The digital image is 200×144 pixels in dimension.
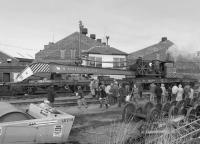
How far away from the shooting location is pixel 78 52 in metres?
37.4

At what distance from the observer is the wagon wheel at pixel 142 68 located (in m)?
23.5

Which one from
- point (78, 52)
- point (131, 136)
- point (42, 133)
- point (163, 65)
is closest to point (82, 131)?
point (42, 133)

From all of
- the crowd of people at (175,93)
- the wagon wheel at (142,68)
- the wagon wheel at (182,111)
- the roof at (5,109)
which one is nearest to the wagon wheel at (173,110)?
the wagon wheel at (182,111)

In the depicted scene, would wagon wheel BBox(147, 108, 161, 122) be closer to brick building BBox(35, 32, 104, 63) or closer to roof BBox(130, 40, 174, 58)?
brick building BBox(35, 32, 104, 63)

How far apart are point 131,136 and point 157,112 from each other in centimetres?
388

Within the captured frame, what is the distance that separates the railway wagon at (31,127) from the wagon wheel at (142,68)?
628 inches

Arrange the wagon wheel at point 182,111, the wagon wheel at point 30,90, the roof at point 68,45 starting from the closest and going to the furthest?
the wagon wheel at point 182,111 < the wagon wheel at point 30,90 < the roof at point 68,45

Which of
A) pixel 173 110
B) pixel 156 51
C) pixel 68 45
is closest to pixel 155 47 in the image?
pixel 156 51

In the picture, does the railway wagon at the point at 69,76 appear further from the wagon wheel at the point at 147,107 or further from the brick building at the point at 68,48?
the brick building at the point at 68,48

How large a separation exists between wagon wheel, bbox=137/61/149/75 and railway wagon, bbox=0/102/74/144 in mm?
15963

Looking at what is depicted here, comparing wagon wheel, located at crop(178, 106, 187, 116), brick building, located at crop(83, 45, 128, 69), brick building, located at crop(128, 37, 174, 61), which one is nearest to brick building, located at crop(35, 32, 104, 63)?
brick building, located at crop(83, 45, 128, 69)

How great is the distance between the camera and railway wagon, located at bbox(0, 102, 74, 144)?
285 inches

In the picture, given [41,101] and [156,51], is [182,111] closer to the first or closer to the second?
[41,101]

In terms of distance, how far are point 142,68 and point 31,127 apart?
1743cm
